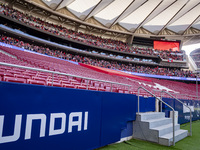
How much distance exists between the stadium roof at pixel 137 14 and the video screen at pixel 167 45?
362 cm

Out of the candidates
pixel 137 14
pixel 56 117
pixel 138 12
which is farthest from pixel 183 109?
pixel 137 14

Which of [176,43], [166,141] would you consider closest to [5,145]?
[166,141]

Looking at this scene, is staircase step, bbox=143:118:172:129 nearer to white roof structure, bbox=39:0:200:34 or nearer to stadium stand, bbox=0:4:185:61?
white roof structure, bbox=39:0:200:34

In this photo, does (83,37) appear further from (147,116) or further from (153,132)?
(153,132)

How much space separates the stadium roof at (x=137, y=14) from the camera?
98.4 ft

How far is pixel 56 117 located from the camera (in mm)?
3281

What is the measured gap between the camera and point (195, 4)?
30.5 m

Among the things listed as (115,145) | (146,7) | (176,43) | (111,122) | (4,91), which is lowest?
(115,145)

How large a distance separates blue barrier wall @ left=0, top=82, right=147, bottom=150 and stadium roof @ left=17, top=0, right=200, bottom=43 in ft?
93.0

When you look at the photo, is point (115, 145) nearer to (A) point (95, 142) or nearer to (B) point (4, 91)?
(A) point (95, 142)

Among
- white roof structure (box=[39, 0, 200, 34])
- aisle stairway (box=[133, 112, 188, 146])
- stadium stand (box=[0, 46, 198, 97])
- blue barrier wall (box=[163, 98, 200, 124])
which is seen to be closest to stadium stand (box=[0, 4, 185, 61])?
white roof structure (box=[39, 0, 200, 34])

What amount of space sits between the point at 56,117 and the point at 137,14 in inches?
1412

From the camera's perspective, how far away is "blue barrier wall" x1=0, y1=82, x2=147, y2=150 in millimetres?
2592

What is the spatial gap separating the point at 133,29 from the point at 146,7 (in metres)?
8.59
